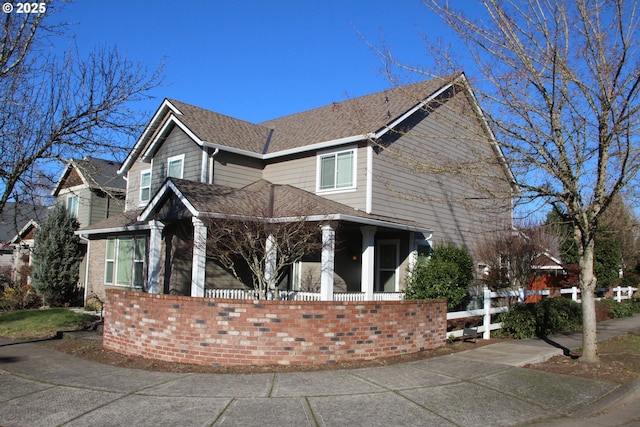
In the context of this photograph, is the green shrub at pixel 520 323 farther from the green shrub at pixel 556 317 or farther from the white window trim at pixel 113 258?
the white window trim at pixel 113 258

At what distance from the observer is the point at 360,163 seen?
15.4 meters

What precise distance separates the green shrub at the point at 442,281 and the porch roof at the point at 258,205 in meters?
1.67

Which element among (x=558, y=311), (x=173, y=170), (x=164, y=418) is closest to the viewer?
(x=164, y=418)

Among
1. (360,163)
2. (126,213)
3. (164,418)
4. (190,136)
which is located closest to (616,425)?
(164,418)

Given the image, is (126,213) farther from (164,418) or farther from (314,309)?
(164,418)

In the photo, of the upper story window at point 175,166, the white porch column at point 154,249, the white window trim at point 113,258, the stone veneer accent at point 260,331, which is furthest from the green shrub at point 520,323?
the white window trim at point 113,258

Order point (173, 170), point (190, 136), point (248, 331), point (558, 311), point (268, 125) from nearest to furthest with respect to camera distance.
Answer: point (248, 331), point (558, 311), point (190, 136), point (173, 170), point (268, 125)

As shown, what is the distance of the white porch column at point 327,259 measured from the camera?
1309 cm

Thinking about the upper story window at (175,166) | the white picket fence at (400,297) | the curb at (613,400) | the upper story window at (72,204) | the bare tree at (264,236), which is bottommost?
the curb at (613,400)

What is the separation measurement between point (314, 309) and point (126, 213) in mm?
13835

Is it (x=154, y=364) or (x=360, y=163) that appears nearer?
(x=154, y=364)

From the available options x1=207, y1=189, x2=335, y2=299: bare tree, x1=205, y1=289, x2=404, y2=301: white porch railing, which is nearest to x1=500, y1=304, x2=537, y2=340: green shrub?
x1=205, y1=289, x2=404, y2=301: white porch railing

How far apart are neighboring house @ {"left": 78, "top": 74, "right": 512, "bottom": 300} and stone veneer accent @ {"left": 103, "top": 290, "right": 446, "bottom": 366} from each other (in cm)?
349

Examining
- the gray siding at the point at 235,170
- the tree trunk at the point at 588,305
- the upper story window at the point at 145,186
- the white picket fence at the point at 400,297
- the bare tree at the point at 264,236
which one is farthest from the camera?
the upper story window at the point at 145,186
